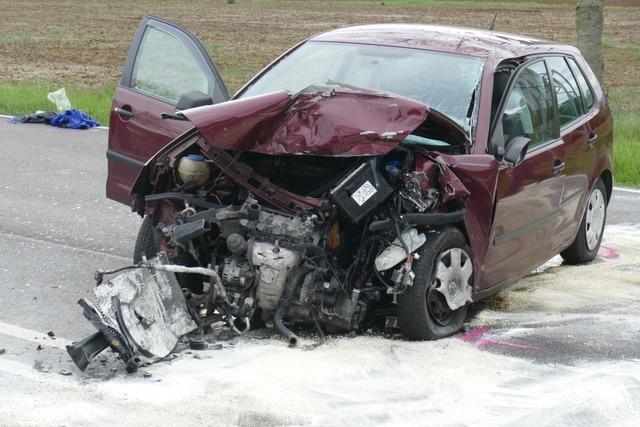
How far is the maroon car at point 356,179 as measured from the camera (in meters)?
5.95

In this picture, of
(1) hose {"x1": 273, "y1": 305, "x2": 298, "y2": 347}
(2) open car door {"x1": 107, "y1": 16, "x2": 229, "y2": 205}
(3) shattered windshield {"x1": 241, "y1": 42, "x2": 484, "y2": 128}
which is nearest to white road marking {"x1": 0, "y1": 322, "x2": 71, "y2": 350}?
Result: (1) hose {"x1": 273, "y1": 305, "x2": 298, "y2": 347}

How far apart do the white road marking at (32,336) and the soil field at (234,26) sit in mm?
15698

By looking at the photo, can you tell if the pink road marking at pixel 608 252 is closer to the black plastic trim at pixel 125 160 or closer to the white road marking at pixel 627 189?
the white road marking at pixel 627 189

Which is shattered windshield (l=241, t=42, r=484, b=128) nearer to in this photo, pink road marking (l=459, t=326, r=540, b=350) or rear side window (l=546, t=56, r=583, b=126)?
rear side window (l=546, t=56, r=583, b=126)

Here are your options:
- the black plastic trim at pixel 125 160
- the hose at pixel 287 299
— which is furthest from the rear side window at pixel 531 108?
the black plastic trim at pixel 125 160

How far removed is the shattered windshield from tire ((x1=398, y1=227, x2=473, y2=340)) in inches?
32.0

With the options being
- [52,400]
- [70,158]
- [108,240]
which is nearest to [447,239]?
[52,400]

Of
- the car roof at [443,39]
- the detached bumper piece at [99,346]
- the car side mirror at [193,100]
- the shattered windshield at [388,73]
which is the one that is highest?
the car roof at [443,39]

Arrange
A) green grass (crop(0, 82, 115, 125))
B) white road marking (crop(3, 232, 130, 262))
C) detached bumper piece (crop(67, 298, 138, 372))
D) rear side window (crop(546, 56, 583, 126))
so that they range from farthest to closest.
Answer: green grass (crop(0, 82, 115, 125)), white road marking (crop(3, 232, 130, 262)), rear side window (crop(546, 56, 583, 126)), detached bumper piece (crop(67, 298, 138, 372))

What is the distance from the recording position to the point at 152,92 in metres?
7.62

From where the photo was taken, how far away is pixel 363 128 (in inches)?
233

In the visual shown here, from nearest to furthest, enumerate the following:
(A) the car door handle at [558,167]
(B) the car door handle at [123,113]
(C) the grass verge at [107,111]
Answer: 1. (A) the car door handle at [558,167]
2. (B) the car door handle at [123,113]
3. (C) the grass verge at [107,111]

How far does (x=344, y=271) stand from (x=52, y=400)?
178cm

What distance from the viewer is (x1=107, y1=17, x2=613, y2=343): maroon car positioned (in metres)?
5.95
